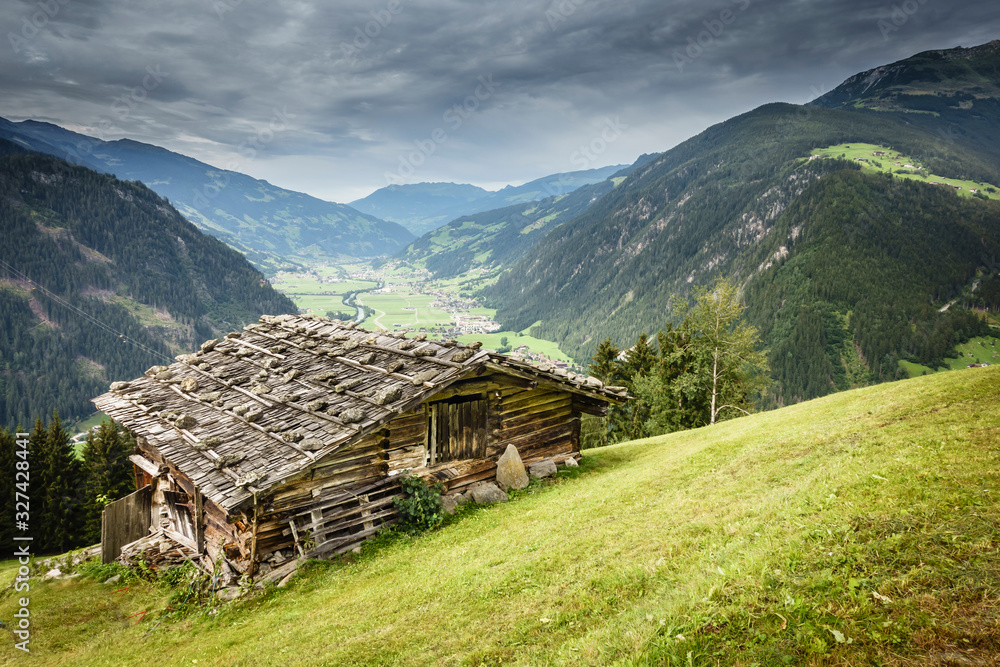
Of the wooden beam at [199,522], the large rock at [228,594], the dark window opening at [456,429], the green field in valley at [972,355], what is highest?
the dark window opening at [456,429]

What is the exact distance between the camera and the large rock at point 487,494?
18.8 m

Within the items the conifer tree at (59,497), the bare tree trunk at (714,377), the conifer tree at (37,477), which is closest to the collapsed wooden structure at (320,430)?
the bare tree trunk at (714,377)

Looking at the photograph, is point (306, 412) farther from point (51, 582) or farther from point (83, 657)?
point (51, 582)

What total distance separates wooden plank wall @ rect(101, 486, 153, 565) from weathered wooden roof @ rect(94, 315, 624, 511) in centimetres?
343

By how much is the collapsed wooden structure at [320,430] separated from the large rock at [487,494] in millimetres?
556

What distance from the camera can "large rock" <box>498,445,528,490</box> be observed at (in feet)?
65.8

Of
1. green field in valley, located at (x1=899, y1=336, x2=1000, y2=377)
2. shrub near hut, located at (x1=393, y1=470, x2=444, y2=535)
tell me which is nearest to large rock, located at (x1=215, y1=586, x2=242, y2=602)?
shrub near hut, located at (x1=393, y1=470, x2=444, y2=535)

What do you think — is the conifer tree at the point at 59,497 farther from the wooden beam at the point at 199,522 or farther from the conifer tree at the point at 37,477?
the wooden beam at the point at 199,522

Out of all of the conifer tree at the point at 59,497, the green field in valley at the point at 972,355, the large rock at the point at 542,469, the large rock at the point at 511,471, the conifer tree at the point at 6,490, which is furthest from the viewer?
the green field in valley at the point at 972,355

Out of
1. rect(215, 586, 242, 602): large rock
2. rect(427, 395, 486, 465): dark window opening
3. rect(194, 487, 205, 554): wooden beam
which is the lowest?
rect(215, 586, 242, 602): large rock

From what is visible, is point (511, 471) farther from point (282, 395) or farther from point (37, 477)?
point (37, 477)

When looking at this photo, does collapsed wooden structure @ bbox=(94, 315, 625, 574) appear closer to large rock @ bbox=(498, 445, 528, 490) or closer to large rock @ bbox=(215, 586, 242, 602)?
large rock @ bbox=(498, 445, 528, 490)

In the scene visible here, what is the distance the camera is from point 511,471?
66.2 feet

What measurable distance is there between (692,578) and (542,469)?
12.9 meters
